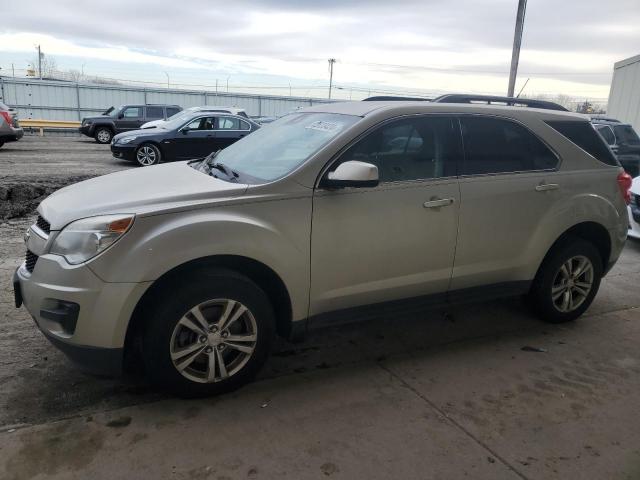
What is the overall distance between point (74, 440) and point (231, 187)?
1613 millimetres

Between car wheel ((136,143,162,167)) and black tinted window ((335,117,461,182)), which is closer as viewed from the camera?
black tinted window ((335,117,461,182))

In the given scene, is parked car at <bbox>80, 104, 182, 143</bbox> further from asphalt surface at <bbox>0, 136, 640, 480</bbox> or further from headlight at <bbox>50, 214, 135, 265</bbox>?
headlight at <bbox>50, 214, 135, 265</bbox>

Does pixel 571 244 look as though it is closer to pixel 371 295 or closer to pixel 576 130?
pixel 576 130

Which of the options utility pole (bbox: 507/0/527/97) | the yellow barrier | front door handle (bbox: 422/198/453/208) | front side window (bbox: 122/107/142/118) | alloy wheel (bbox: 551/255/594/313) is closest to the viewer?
front door handle (bbox: 422/198/453/208)

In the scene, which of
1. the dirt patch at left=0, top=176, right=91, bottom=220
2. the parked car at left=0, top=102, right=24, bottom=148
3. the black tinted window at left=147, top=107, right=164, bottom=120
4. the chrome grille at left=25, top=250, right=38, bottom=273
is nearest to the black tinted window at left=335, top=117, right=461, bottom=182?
the chrome grille at left=25, top=250, right=38, bottom=273

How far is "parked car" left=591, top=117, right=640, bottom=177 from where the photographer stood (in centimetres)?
1326

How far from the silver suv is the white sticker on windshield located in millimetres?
16

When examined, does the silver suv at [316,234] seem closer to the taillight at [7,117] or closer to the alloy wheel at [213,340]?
the alloy wheel at [213,340]

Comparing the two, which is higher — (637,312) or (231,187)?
(231,187)

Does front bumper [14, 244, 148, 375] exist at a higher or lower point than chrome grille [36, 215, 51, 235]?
lower

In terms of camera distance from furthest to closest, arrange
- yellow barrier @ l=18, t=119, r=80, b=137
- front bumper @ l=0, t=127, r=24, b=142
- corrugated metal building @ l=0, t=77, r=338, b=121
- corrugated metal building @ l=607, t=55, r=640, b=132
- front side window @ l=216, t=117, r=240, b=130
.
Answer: corrugated metal building @ l=0, t=77, r=338, b=121, yellow barrier @ l=18, t=119, r=80, b=137, corrugated metal building @ l=607, t=55, r=640, b=132, front side window @ l=216, t=117, r=240, b=130, front bumper @ l=0, t=127, r=24, b=142

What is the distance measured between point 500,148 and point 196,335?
2589 mm

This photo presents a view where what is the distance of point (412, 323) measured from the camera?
4.46 metres

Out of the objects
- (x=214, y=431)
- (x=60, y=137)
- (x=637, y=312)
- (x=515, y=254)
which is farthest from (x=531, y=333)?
(x=60, y=137)
